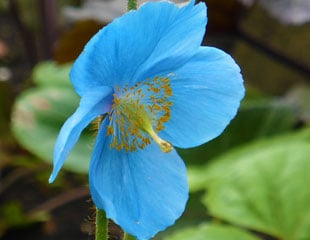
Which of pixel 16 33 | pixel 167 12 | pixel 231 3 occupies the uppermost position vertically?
pixel 167 12

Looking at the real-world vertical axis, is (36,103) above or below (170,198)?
below

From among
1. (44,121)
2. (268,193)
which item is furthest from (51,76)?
(268,193)

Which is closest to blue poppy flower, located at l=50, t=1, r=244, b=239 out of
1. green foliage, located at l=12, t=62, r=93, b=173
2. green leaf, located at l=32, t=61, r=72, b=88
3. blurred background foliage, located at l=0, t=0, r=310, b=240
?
blurred background foliage, located at l=0, t=0, r=310, b=240

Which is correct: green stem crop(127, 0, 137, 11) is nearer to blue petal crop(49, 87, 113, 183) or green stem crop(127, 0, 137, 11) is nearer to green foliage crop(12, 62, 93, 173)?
blue petal crop(49, 87, 113, 183)

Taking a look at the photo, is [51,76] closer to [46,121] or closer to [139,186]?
[46,121]

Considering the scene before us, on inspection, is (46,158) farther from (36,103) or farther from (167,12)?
(167,12)

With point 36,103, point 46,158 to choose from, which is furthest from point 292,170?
point 36,103

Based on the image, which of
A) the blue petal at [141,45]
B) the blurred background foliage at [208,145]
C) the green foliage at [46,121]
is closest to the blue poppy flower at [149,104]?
the blue petal at [141,45]
